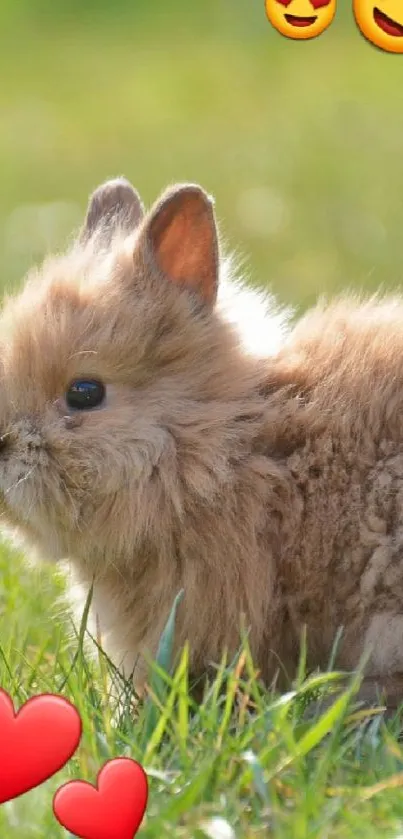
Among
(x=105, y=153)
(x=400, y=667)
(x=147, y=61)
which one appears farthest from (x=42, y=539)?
(x=147, y=61)

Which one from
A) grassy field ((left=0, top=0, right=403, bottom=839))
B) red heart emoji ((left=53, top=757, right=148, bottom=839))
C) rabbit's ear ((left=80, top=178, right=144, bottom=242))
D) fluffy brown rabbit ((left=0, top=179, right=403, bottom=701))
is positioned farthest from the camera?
rabbit's ear ((left=80, top=178, right=144, bottom=242))

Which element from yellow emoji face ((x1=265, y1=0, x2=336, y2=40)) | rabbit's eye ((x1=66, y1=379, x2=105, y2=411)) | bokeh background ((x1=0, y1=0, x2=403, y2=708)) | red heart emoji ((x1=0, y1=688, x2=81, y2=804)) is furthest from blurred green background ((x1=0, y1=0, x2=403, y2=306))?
red heart emoji ((x1=0, y1=688, x2=81, y2=804))

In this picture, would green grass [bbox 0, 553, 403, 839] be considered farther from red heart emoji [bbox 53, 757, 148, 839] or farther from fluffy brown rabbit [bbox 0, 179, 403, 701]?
fluffy brown rabbit [bbox 0, 179, 403, 701]

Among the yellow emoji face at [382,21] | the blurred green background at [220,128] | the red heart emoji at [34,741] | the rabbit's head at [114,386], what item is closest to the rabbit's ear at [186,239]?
the rabbit's head at [114,386]

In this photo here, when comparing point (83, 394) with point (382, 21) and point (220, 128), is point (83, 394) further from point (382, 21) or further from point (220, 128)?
point (220, 128)

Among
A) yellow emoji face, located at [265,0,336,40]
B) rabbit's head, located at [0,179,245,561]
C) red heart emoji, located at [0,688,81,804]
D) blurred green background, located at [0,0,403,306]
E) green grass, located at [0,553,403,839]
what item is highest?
blurred green background, located at [0,0,403,306]

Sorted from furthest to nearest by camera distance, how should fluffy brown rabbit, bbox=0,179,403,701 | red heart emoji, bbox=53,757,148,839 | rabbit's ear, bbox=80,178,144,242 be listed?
rabbit's ear, bbox=80,178,144,242
fluffy brown rabbit, bbox=0,179,403,701
red heart emoji, bbox=53,757,148,839

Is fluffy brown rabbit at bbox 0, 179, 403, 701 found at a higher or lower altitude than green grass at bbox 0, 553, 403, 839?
higher

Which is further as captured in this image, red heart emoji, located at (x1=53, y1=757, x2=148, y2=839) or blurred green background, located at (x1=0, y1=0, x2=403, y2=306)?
blurred green background, located at (x1=0, y1=0, x2=403, y2=306)
